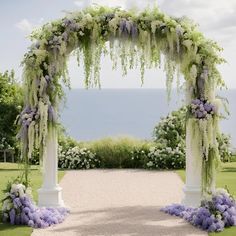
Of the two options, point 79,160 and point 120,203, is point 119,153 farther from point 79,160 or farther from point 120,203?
point 120,203

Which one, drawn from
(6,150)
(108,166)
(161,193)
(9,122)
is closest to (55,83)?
(161,193)

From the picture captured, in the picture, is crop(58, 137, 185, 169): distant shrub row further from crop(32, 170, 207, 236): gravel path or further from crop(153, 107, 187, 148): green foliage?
crop(32, 170, 207, 236): gravel path

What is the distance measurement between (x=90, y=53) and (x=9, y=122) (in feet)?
34.3

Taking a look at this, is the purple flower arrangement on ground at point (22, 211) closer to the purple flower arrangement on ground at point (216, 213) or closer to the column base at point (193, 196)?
the purple flower arrangement on ground at point (216, 213)

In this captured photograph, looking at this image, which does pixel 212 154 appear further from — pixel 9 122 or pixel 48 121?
pixel 9 122

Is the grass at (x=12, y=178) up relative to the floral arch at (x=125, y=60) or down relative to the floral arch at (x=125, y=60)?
down

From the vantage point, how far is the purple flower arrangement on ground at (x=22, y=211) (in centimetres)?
966

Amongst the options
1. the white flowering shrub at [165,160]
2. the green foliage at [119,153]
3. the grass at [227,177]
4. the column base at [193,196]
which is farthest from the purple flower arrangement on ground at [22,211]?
the green foliage at [119,153]

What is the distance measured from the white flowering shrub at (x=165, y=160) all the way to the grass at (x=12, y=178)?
2.87 meters

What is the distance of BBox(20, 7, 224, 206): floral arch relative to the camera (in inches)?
395

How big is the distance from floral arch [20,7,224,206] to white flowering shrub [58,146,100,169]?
28.2 ft

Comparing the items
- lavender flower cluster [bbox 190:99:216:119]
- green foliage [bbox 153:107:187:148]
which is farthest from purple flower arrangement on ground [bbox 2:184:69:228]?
green foliage [bbox 153:107:187:148]

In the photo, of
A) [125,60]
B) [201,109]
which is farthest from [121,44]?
[201,109]

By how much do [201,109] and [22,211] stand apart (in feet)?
10.8
